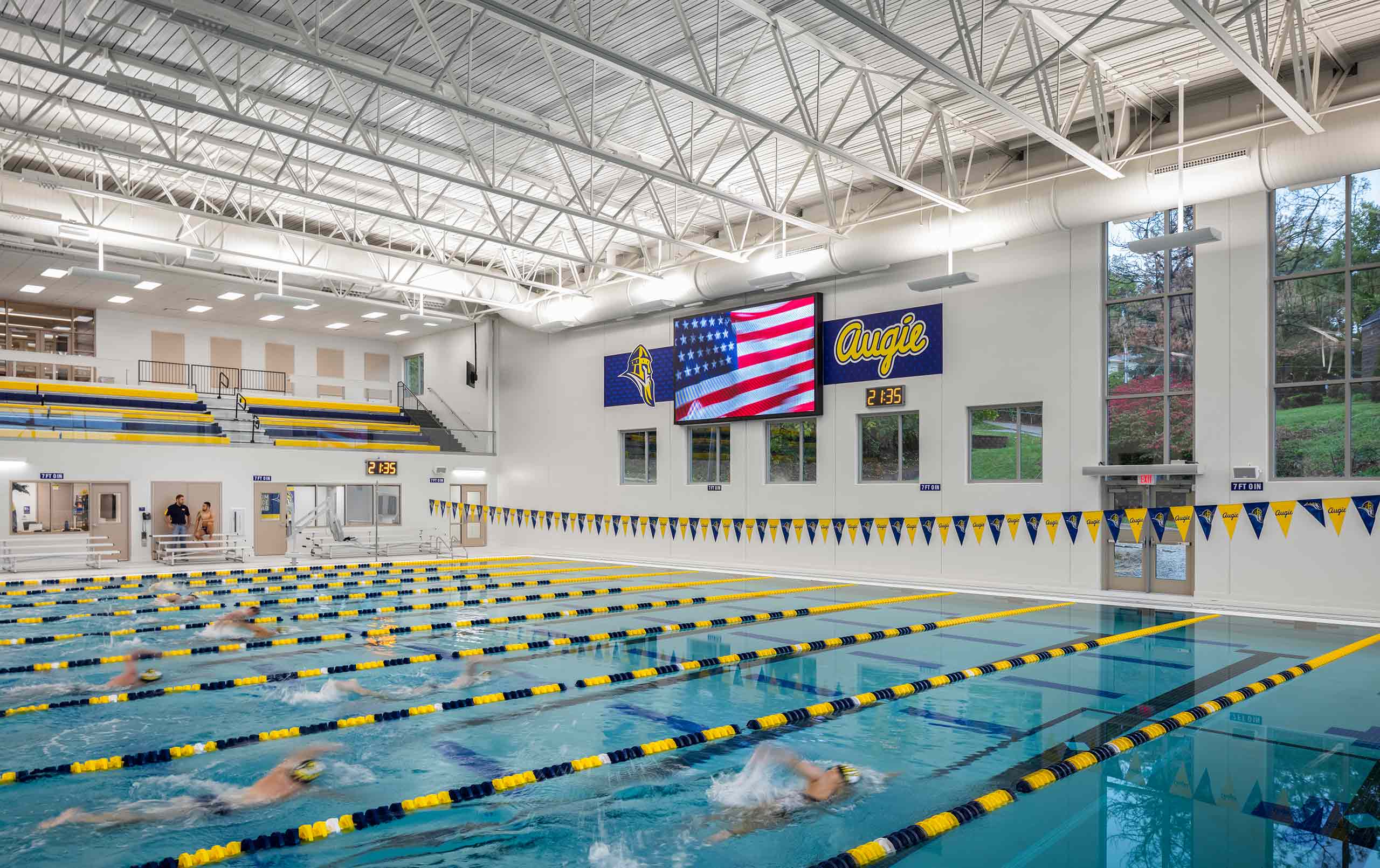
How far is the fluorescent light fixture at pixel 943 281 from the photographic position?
44.1 ft

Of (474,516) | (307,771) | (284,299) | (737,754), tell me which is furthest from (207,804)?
(474,516)

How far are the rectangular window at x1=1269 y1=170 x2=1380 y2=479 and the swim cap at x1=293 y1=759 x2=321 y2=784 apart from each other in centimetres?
1250

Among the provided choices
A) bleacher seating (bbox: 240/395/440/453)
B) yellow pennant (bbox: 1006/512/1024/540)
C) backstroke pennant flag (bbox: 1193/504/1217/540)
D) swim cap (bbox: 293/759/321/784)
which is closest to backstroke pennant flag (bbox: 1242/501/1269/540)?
backstroke pennant flag (bbox: 1193/504/1217/540)

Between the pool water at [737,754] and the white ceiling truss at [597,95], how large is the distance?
18.5ft

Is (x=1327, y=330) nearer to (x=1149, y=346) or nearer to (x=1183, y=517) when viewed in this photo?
(x=1149, y=346)

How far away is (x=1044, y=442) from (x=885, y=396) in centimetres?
306

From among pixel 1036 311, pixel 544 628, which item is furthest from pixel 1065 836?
pixel 1036 311

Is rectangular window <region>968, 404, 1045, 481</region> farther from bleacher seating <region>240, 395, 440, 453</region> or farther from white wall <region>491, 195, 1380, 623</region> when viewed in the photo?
bleacher seating <region>240, 395, 440, 453</region>

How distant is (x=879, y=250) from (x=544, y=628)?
352 inches

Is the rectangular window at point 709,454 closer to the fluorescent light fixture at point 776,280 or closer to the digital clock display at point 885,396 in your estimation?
the digital clock display at point 885,396

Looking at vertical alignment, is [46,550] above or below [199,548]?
above

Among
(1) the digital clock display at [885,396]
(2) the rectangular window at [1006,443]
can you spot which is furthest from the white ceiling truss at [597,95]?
(2) the rectangular window at [1006,443]

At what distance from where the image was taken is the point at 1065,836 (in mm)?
4355

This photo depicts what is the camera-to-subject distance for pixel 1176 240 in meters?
10.9
